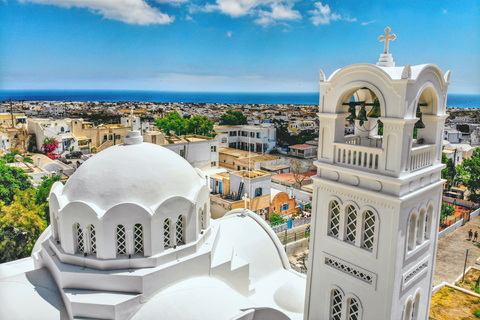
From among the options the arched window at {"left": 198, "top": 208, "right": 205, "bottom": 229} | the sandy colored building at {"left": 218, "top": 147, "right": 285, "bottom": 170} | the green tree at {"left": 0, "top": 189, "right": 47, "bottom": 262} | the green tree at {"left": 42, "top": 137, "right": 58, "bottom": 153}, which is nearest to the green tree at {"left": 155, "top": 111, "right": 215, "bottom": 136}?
the sandy colored building at {"left": 218, "top": 147, "right": 285, "bottom": 170}

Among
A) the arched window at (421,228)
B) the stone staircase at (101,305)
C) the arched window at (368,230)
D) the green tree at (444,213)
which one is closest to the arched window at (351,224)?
the arched window at (368,230)

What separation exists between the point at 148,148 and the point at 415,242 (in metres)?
7.08

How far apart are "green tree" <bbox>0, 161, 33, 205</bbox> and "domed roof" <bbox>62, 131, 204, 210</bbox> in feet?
60.3

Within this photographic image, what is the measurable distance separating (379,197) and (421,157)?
1371 mm

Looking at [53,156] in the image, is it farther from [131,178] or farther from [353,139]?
[353,139]

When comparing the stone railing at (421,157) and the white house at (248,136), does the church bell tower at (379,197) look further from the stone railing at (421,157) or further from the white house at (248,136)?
the white house at (248,136)

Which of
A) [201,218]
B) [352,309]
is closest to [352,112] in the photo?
[352,309]

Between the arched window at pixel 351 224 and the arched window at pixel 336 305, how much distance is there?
132 centimetres

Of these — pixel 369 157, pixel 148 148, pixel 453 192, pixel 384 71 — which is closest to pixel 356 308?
pixel 369 157

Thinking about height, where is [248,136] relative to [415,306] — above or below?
above

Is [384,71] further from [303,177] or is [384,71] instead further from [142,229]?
[303,177]

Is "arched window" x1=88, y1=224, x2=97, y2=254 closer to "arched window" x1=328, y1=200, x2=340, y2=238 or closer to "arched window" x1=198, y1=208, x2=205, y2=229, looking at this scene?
"arched window" x1=198, y1=208, x2=205, y2=229

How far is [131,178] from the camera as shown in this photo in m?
8.75

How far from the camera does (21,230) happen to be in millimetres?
20391
